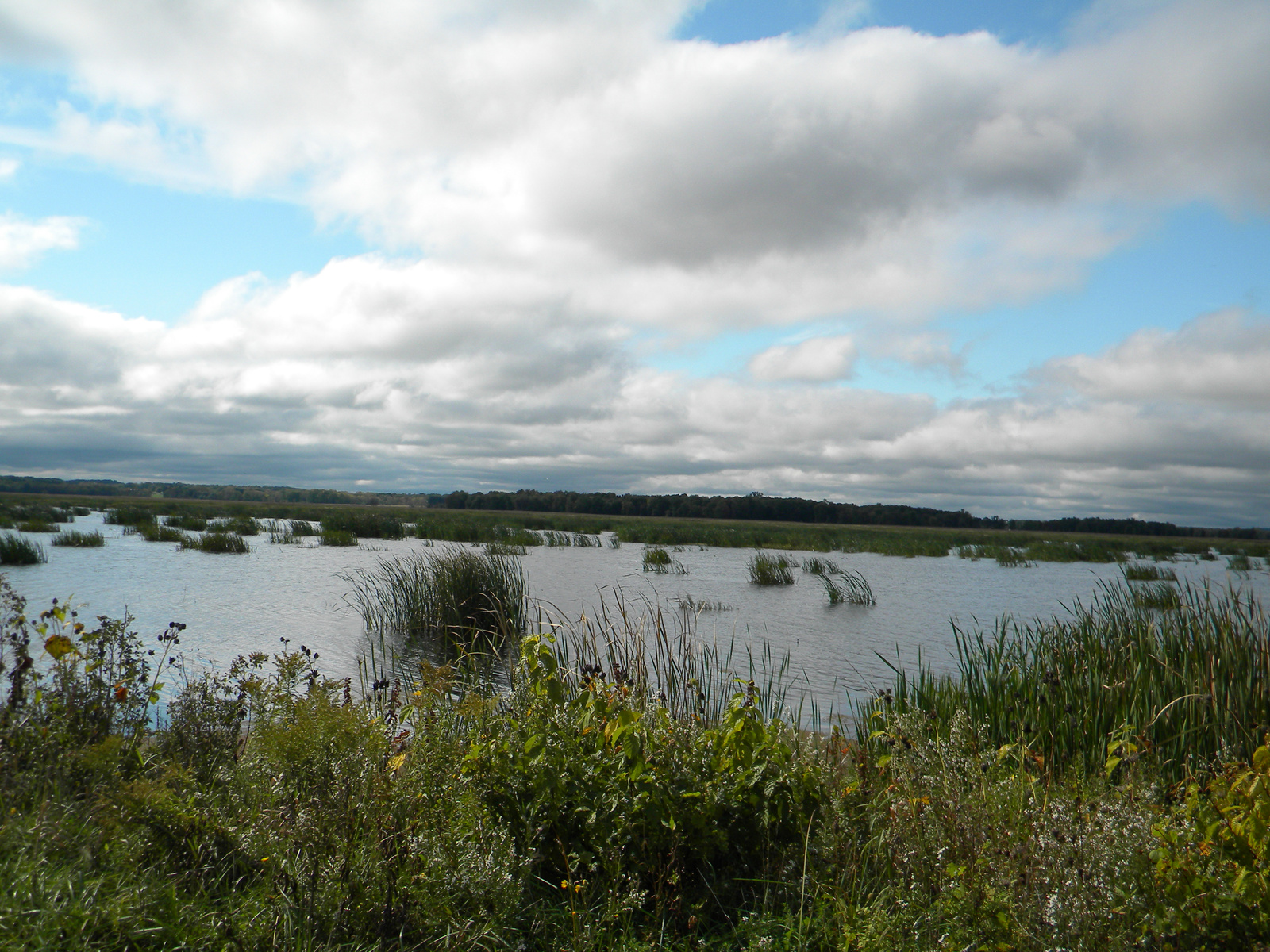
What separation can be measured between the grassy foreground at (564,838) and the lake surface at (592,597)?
4.16 meters

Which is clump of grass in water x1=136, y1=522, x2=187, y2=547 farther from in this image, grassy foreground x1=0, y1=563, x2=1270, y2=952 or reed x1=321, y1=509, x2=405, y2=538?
grassy foreground x1=0, y1=563, x2=1270, y2=952

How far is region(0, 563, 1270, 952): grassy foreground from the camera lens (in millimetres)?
2822

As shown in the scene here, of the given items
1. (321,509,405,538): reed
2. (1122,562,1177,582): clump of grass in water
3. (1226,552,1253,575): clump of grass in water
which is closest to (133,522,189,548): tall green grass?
(321,509,405,538): reed

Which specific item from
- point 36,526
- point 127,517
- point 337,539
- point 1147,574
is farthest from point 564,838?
point 127,517

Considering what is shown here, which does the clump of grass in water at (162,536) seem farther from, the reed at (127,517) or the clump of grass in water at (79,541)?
the reed at (127,517)

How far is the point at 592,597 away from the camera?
19.1 metres

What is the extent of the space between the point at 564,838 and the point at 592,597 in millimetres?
15662

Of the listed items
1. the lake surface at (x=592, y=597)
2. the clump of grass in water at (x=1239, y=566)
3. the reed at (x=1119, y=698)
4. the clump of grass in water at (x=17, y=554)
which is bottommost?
the lake surface at (x=592, y=597)

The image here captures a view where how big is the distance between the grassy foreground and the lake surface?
4160 millimetres

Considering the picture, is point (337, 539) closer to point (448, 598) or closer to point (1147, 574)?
point (448, 598)

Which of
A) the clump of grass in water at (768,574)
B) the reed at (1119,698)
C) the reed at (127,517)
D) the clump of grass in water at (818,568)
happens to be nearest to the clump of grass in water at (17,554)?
the clump of grass in water at (768,574)

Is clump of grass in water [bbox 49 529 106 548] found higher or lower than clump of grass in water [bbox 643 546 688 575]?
higher

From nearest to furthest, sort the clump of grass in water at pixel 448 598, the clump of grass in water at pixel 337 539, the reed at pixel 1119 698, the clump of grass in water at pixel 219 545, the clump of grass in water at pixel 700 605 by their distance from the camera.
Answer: the reed at pixel 1119 698
the clump of grass in water at pixel 448 598
the clump of grass in water at pixel 700 605
the clump of grass in water at pixel 219 545
the clump of grass in water at pixel 337 539

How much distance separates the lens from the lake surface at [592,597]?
12.8 meters
